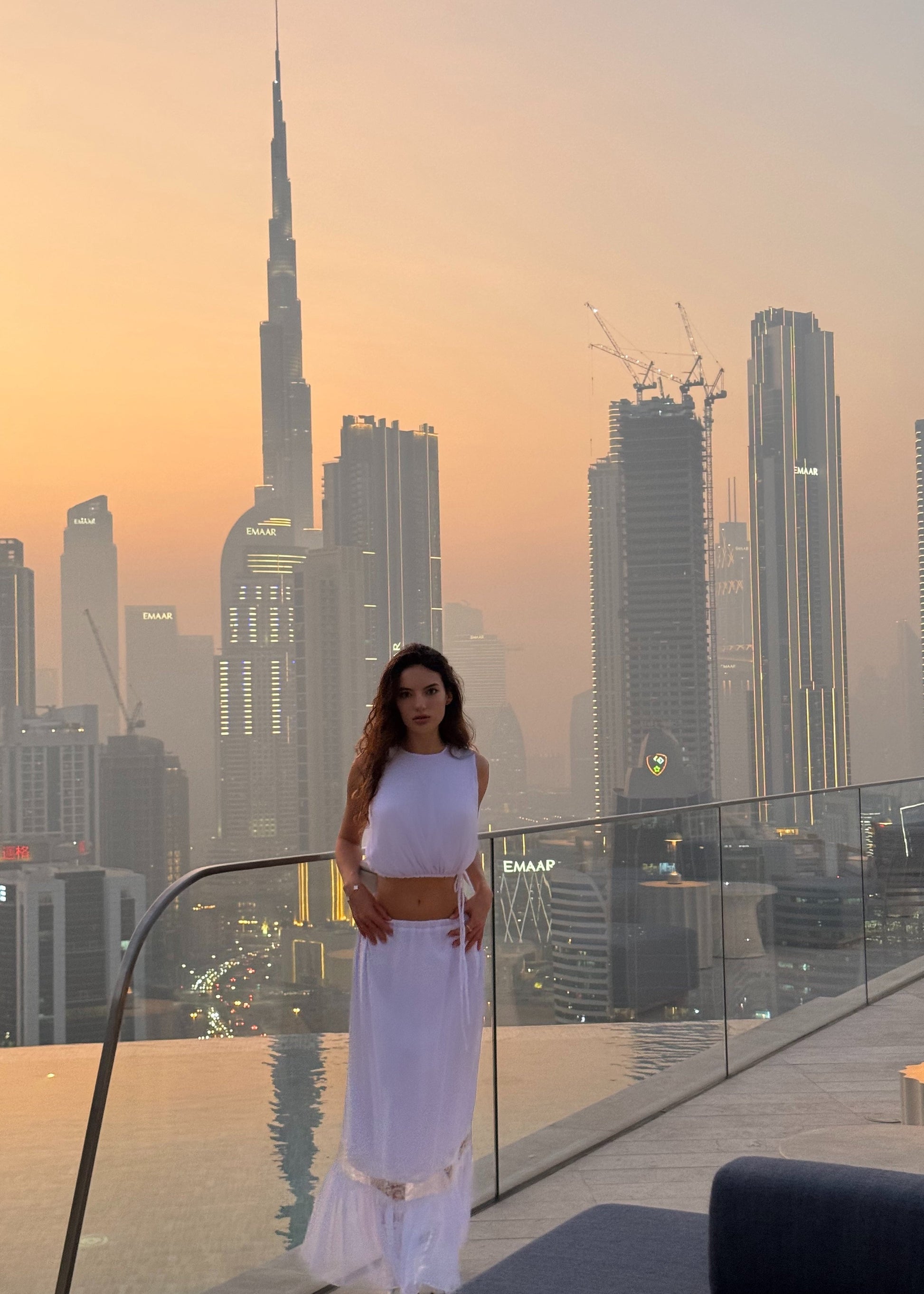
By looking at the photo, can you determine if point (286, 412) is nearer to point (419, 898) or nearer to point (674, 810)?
point (674, 810)

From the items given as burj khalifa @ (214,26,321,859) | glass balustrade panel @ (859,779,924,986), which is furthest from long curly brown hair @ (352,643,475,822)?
burj khalifa @ (214,26,321,859)

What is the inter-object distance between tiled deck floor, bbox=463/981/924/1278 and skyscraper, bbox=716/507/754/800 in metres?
23.7

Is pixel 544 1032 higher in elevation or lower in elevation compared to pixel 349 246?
lower

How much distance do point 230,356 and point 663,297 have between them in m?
30.0

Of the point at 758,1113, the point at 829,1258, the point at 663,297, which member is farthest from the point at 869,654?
the point at 663,297

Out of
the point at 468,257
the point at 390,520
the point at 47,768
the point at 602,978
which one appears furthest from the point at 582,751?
the point at 468,257

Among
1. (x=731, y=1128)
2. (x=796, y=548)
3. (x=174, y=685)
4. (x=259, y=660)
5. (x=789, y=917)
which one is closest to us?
(x=731, y=1128)

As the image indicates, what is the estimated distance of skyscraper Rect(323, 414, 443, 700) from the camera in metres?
38.9

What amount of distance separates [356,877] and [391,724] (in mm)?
341

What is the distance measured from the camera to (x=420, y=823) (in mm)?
2648

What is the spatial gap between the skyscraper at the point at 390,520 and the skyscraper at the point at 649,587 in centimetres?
553

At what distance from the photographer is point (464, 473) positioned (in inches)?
1656

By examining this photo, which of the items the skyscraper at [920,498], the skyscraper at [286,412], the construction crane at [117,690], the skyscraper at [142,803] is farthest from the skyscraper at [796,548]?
the skyscraper at [286,412]

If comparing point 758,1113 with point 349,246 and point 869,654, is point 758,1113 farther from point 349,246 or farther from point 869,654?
point 349,246
